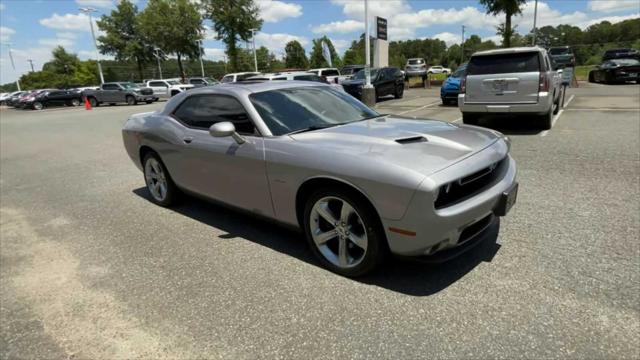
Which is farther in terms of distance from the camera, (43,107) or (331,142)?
(43,107)

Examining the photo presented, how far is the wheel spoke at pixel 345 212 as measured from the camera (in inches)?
112

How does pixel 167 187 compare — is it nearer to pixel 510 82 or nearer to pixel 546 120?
pixel 510 82

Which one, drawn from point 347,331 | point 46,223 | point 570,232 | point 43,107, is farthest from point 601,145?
point 43,107

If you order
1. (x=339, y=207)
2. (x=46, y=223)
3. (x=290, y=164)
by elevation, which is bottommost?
(x=46, y=223)

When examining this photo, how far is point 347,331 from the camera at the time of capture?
2447 mm

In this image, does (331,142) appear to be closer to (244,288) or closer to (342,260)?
(342,260)

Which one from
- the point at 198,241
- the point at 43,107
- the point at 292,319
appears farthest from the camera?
the point at 43,107

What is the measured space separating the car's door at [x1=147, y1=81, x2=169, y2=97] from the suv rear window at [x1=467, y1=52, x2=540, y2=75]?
29612 millimetres

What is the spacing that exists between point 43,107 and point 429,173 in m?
39.9

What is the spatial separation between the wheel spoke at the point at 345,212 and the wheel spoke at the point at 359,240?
125 mm

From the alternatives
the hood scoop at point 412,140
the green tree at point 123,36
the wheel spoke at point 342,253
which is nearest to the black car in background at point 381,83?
the hood scoop at point 412,140

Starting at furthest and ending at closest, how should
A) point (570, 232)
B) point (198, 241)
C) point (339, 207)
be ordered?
point (198, 241) → point (570, 232) → point (339, 207)

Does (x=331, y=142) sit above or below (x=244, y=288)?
above

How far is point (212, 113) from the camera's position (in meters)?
3.99
